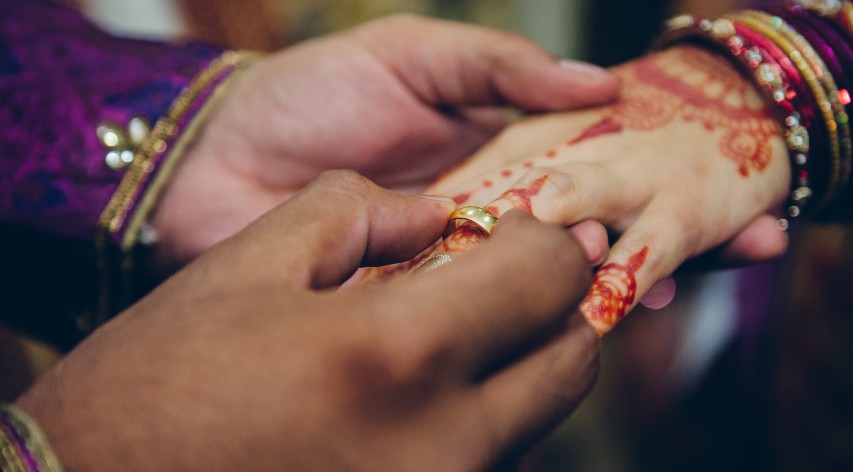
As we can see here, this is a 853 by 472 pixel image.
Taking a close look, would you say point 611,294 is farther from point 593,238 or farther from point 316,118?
point 316,118

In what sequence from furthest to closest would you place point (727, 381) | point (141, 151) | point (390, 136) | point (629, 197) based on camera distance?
point (727, 381)
point (390, 136)
point (141, 151)
point (629, 197)

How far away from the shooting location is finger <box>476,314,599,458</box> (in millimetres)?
445

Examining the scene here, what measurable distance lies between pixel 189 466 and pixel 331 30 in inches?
74.0

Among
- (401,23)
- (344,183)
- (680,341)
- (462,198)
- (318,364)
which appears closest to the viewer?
(318,364)

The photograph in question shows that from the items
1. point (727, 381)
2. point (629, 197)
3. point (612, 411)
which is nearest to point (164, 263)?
point (629, 197)

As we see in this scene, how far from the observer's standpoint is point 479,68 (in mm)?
958

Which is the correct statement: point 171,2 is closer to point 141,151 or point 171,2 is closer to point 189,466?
point 141,151

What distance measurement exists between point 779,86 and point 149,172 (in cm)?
104

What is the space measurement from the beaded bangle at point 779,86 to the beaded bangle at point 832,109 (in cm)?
3

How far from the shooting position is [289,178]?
1083mm

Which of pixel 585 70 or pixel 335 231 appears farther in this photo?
pixel 585 70

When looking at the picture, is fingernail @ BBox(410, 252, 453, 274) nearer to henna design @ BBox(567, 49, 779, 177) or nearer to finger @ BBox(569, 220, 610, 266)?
finger @ BBox(569, 220, 610, 266)

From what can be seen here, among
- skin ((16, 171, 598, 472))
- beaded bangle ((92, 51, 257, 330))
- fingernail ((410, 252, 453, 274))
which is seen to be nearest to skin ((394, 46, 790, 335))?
fingernail ((410, 252, 453, 274))

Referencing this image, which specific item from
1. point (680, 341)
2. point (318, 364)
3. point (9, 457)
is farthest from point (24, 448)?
point (680, 341)
